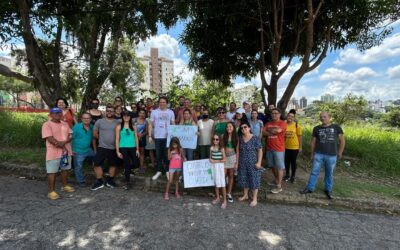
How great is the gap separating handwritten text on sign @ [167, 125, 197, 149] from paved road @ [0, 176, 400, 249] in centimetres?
115

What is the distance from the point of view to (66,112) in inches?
247

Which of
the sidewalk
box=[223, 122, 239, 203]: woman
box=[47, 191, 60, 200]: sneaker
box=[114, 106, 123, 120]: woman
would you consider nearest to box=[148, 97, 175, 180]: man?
the sidewalk

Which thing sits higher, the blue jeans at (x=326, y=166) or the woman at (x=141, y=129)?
the woman at (x=141, y=129)

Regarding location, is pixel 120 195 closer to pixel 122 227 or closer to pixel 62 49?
pixel 122 227

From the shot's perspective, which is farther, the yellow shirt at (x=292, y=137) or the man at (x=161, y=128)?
the yellow shirt at (x=292, y=137)

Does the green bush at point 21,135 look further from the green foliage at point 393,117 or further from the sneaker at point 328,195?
the green foliage at point 393,117

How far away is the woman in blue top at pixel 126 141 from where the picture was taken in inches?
227

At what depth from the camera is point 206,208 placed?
5031 millimetres

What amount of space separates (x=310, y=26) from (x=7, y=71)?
29.8ft

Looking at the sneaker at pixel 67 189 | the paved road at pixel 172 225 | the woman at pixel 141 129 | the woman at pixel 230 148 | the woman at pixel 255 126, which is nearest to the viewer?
the paved road at pixel 172 225

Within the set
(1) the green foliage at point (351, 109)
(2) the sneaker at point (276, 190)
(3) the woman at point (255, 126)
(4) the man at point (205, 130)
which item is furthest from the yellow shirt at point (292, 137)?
(1) the green foliage at point (351, 109)

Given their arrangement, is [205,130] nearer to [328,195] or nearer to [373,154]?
[328,195]

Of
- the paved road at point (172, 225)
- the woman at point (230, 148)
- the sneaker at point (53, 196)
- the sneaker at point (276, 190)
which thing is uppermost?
the woman at point (230, 148)

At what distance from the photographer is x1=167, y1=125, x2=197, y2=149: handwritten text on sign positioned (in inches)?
236
